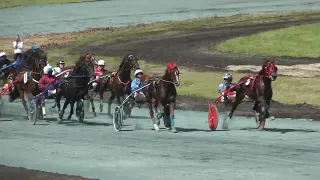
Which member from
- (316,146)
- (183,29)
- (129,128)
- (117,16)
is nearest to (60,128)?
(129,128)

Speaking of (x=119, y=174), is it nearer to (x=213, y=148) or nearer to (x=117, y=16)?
(x=213, y=148)

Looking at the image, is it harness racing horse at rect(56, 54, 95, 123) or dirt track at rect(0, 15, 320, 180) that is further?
harness racing horse at rect(56, 54, 95, 123)

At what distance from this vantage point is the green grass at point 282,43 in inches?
1888

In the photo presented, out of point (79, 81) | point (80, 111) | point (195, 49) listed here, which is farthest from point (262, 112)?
point (195, 49)

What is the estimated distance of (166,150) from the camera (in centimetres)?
2622

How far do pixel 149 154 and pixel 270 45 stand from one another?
2498cm


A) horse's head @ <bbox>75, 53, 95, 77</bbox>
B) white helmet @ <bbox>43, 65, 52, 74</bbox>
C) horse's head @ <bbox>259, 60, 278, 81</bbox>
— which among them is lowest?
white helmet @ <bbox>43, 65, 52, 74</bbox>

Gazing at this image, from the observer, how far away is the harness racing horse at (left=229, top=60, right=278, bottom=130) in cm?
2872

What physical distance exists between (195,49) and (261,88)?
925 inches

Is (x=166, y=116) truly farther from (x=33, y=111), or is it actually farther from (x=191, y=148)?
(x=33, y=111)

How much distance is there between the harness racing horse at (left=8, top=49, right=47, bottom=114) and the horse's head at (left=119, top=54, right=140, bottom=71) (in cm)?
313

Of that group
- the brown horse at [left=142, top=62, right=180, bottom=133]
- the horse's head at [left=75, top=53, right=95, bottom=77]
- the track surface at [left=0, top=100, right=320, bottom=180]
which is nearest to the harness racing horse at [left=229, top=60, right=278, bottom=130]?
the track surface at [left=0, top=100, right=320, bottom=180]

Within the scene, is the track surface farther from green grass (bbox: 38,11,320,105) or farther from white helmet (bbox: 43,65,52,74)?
green grass (bbox: 38,11,320,105)

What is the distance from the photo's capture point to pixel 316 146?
26.0 metres
